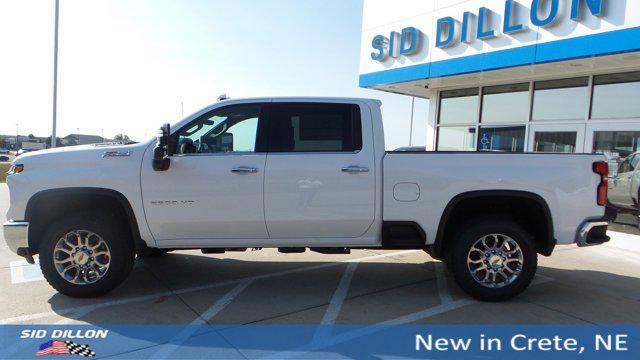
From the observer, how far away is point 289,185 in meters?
4.29

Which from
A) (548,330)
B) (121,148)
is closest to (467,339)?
(548,330)

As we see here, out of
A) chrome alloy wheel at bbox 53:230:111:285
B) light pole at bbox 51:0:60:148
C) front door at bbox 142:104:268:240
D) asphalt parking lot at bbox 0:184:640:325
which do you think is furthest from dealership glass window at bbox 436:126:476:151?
light pole at bbox 51:0:60:148

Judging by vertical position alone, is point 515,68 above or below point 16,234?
above

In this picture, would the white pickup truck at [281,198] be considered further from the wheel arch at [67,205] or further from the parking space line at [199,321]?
the parking space line at [199,321]

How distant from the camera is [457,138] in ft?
44.7

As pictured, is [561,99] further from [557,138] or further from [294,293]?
[294,293]

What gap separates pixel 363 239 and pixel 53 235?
305cm

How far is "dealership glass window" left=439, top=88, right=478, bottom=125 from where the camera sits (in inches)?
513

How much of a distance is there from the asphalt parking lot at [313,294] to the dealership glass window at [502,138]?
20.0 ft

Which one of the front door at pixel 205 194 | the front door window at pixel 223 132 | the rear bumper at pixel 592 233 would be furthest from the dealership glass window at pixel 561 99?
the front door at pixel 205 194

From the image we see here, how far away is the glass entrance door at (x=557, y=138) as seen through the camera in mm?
10492

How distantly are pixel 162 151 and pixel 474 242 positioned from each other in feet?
10.5

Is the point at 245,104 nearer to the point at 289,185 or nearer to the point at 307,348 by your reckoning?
the point at 289,185

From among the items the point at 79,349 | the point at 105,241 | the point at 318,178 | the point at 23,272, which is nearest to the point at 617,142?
the point at 318,178
